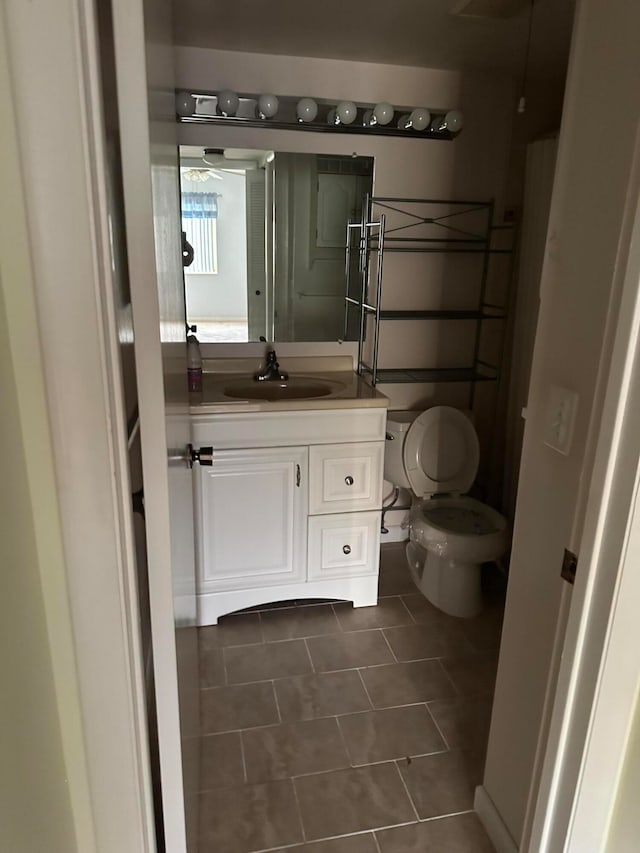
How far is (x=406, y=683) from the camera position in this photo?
2.13 metres

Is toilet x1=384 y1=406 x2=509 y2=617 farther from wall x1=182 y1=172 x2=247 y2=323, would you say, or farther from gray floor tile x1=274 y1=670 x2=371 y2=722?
wall x1=182 y1=172 x2=247 y2=323

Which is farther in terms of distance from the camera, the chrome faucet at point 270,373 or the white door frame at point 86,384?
the chrome faucet at point 270,373

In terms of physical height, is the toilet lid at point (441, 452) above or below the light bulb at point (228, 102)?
below

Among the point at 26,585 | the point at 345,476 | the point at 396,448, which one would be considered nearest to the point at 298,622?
the point at 345,476

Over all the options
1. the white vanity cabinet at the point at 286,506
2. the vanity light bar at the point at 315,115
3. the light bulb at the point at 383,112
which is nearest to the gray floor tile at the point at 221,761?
the white vanity cabinet at the point at 286,506

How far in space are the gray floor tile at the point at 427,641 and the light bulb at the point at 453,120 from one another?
205 cm

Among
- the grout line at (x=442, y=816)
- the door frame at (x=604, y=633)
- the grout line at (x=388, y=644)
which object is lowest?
the grout line at (x=442, y=816)

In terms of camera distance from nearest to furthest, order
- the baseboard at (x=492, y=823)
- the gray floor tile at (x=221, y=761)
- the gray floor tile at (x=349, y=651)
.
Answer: the baseboard at (x=492, y=823) → the gray floor tile at (x=221, y=761) → the gray floor tile at (x=349, y=651)

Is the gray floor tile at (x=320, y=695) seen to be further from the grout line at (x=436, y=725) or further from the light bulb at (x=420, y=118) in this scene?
the light bulb at (x=420, y=118)

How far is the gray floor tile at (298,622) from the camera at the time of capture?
239 cm

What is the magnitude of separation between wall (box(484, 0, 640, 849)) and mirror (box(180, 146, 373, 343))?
1.53m

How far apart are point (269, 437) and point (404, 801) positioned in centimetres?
123

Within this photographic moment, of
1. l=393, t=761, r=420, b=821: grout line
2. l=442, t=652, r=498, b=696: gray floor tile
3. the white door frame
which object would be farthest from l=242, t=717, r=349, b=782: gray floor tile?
the white door frame

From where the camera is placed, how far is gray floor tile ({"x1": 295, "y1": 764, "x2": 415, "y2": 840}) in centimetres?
161
